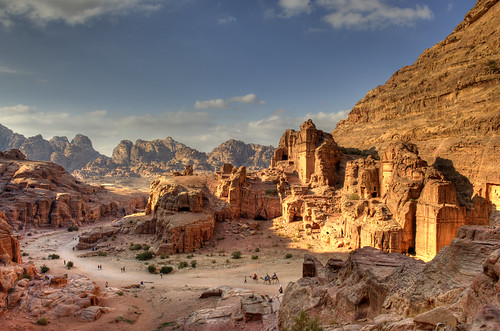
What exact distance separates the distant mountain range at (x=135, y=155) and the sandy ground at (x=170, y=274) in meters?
70.7

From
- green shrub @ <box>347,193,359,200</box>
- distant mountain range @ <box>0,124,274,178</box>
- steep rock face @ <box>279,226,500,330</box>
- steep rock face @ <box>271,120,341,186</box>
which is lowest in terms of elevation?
steep rock face @ <box>279,226,500,330</box>

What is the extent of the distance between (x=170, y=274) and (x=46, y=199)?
31972 millimetres

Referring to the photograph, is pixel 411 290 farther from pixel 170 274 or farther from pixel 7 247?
pixel 7 247

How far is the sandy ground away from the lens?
1427 centimetres

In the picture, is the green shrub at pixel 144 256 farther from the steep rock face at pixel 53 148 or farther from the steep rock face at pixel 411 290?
the steep rock face at pixel 53 148

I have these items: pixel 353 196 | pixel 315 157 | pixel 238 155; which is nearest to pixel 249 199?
pixel 315 157

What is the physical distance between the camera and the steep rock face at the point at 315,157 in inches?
1325

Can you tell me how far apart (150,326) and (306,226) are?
18158 millimetres

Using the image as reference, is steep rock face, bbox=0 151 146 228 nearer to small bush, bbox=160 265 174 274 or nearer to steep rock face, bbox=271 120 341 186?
small bush, bbox=160 265 174 274

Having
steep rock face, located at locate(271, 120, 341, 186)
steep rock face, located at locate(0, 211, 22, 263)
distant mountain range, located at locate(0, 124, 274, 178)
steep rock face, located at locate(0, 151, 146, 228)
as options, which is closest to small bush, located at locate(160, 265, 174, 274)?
steep rock face, located at locate(0, 211, 22, 263)

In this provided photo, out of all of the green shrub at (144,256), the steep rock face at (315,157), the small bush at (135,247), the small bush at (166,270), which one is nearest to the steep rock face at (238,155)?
the steep rock face at (315,157)

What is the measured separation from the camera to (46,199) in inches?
1656

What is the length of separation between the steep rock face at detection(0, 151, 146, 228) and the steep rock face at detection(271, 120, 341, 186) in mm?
33124

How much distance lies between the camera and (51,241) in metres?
33.1
